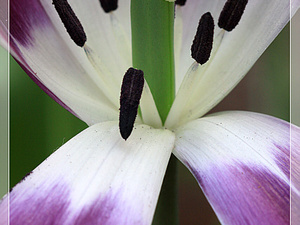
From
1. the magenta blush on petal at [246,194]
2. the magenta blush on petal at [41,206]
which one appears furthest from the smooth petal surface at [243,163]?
the magenta blush on petal at [41,206]

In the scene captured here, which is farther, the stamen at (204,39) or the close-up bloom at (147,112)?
the stamen at (204,39)

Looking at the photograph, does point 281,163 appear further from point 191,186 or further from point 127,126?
point 191,186

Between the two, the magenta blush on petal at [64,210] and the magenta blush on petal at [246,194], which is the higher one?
the magenta blush on petal at [246,194]

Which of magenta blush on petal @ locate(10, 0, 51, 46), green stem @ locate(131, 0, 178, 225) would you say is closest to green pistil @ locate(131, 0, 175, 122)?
green stem @ locate(131, 0, 178, 225)

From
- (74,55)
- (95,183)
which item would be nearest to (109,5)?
(74,55)

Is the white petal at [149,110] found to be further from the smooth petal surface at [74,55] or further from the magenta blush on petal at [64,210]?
the magenta blush on petal at [64,210]

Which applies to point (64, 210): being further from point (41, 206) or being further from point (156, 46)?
point (156, 46)

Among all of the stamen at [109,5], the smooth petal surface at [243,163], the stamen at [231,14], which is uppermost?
the stamen at [231,14]

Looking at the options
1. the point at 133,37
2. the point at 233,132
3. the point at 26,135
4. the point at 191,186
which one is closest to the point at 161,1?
the point at 133,37
